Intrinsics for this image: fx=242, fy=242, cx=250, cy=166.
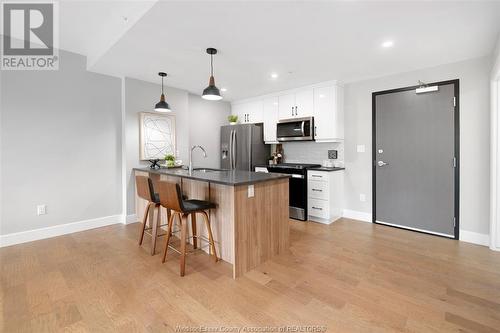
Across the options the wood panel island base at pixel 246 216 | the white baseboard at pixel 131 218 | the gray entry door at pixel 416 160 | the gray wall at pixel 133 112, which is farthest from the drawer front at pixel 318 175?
the white baseboard at pixel 131 218

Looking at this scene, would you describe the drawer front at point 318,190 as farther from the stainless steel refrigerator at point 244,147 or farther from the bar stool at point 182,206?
the bar stool at point 182,206

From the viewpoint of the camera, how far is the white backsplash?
4395 mm

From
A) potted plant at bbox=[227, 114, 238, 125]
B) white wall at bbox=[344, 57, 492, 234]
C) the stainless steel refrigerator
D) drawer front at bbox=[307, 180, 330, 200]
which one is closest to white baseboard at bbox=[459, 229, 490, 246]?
white wall at bbox=[344, 57, 492, 234]

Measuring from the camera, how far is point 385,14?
2145 mm

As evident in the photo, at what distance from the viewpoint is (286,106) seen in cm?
474

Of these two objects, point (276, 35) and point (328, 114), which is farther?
point (328, 114)

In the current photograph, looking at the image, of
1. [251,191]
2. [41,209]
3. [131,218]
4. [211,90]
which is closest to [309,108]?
[211,90]

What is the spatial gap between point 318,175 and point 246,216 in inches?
80.4

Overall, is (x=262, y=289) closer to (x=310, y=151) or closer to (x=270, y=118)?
(x=310, y=151)

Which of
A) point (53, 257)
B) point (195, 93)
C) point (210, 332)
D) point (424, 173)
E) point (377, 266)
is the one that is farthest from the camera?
point (195, 93)

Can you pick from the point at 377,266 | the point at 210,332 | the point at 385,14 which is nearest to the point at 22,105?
the point at 210,332

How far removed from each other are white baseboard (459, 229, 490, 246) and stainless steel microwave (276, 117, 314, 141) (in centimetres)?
250

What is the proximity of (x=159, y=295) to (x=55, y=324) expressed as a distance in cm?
69

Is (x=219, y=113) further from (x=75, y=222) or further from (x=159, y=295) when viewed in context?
(x=159, y=295)
